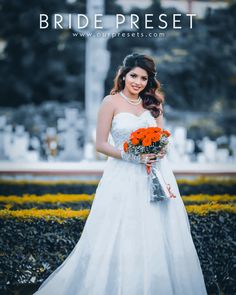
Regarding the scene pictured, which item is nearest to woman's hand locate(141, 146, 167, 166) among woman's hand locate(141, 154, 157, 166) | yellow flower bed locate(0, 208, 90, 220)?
woman's hand locate(141, 154, 157, 166)

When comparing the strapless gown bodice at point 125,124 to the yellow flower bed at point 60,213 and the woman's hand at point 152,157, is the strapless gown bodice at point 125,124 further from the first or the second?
the yellow flower bed at point 60,213

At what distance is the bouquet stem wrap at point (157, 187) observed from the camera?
3680mm

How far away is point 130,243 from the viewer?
3.62 m

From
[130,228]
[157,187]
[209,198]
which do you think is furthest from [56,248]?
[209,198]

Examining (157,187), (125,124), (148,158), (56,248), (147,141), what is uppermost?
(125,124)

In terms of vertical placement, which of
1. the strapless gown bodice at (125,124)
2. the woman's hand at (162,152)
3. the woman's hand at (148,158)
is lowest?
the woman's hand at (148,158)

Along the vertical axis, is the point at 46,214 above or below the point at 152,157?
below

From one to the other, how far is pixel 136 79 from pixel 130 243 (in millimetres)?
1081

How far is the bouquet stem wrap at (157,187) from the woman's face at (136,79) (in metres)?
0.54

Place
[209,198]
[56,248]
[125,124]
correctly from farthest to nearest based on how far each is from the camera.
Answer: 1. [209,198]
2. [56,248]
3. [125,124]

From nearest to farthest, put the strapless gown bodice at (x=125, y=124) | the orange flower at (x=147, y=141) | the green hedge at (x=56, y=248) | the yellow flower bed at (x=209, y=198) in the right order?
1. the orange flower at (x=147, y=141)
2. the strapless gown bodice at (x=125, y=124)
3. the green hedge at (x=56, y=248)
4. the yellow flower bed at (x=209, y=198)

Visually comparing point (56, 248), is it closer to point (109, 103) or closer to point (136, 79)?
point (109, 103)

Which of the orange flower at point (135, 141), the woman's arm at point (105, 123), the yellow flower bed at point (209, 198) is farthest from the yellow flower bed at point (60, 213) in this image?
the orange flower at point (135, 141)

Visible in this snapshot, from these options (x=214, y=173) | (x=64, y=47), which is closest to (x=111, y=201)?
(x=214, y=173)
